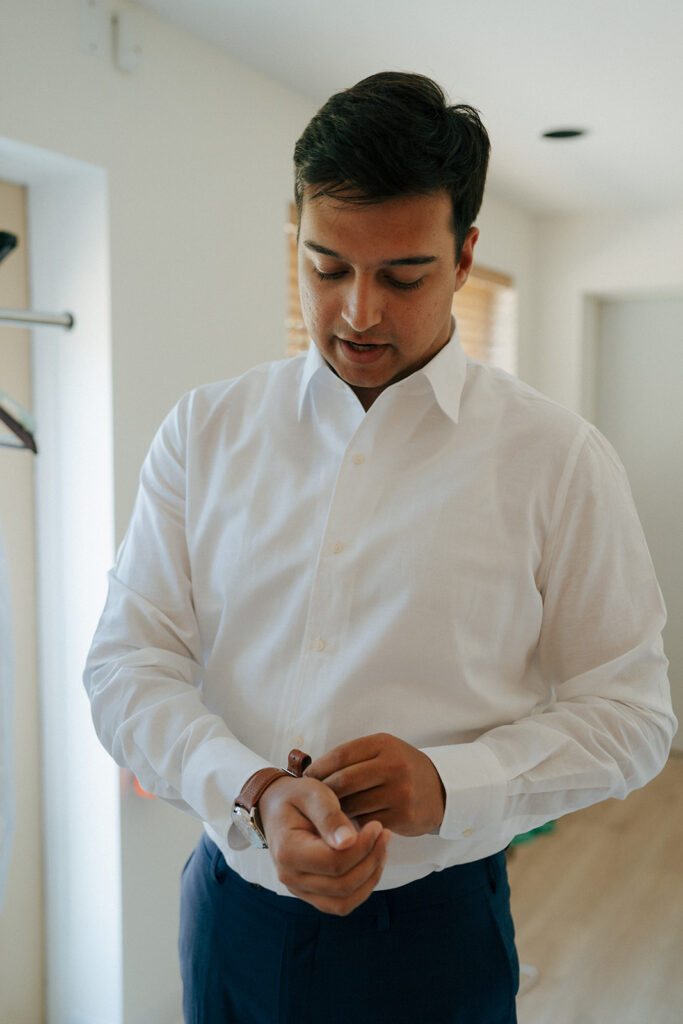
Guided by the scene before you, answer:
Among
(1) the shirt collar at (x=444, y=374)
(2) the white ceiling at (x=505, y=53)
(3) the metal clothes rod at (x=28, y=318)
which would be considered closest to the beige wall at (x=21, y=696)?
(3) the metal clothes rod at (x=28, y=318)

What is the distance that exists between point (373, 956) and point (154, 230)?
5.71ft

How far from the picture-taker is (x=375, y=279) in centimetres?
99

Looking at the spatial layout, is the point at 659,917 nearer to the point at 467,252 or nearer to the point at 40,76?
the point at 467,252

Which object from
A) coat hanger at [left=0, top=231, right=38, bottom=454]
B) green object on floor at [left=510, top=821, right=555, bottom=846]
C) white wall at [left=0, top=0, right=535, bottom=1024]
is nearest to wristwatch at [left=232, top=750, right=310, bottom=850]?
coat hanger at [left=0, top=231, right=38, bottom=454]

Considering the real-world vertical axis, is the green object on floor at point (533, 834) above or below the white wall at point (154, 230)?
below

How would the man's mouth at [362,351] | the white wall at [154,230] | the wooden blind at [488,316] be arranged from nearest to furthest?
the man's mouth at [362,351] → the white wall at [154,230] → the wooden blind at [488,316]

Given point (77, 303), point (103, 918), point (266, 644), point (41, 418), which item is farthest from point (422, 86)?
point (103, 918)

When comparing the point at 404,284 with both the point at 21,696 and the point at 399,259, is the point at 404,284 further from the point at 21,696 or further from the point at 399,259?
the point at 21,696

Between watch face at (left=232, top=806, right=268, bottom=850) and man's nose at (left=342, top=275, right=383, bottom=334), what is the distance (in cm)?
50

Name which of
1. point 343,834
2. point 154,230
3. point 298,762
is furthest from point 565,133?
point 343,834

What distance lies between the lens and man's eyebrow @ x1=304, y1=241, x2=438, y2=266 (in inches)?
38.7

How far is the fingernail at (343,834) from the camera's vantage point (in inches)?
31.2

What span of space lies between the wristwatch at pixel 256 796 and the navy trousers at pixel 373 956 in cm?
13

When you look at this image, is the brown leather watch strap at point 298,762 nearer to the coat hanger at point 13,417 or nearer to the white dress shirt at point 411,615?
the white dress shirt at point 411,615
